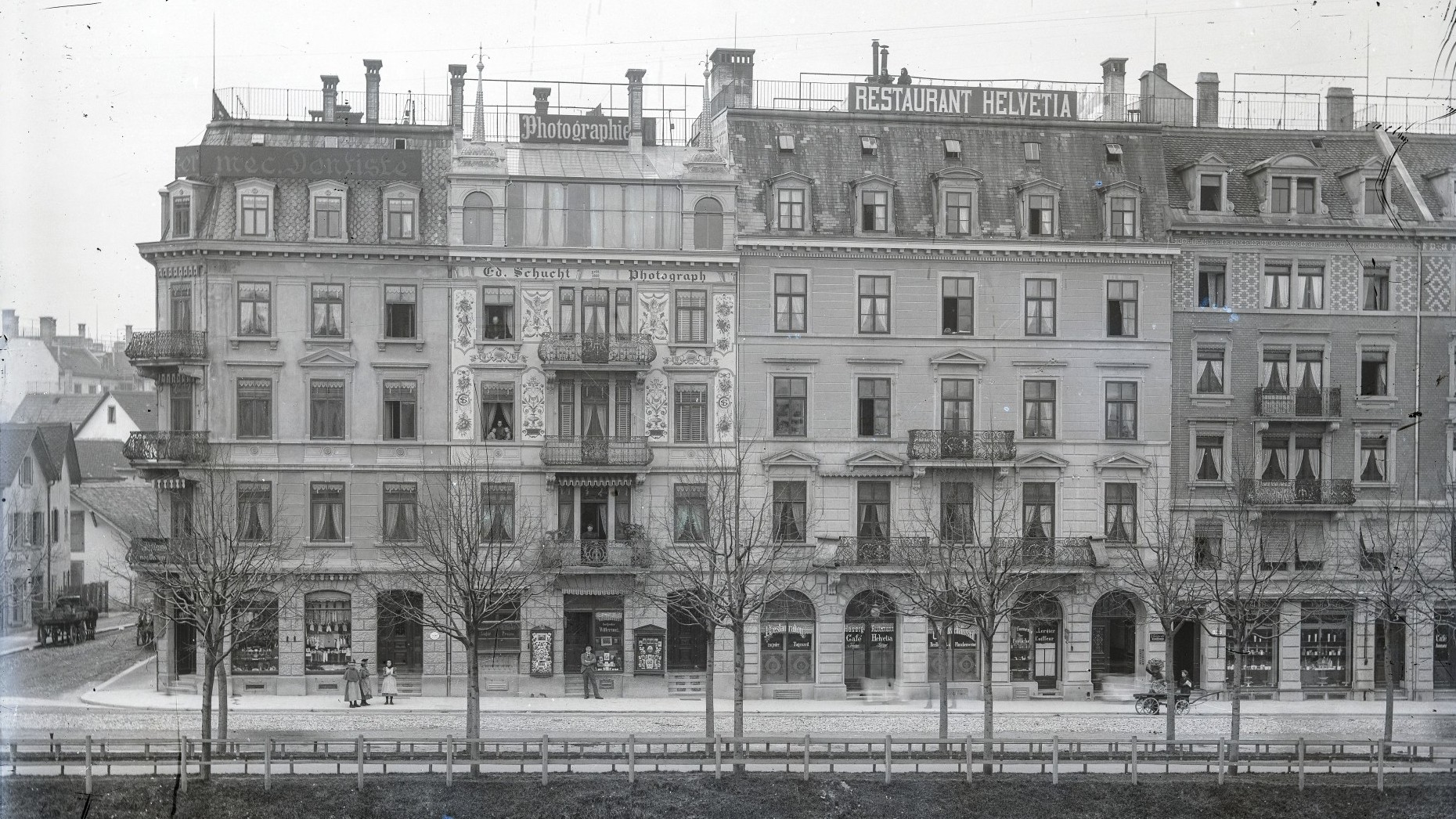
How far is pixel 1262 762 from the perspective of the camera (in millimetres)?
34562

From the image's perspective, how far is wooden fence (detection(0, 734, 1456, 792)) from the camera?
32.1 meters

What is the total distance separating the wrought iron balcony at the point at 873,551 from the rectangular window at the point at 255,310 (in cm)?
1960

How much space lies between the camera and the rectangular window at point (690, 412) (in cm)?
4694

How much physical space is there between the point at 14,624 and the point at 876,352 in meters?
32.9

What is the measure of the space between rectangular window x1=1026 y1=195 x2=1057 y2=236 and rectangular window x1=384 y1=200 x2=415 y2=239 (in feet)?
66.8

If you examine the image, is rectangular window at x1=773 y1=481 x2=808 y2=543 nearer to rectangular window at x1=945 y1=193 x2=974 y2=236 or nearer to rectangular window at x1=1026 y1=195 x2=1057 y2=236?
rectangular window at x1=945 y1=193 x2=974 y2=236

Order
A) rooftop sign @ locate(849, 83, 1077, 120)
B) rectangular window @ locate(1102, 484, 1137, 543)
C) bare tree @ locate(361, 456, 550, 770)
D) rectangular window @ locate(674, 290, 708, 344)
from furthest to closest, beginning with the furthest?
rooftop sign @ locate(849, 83, 1077, 120)
rectangular window @ locate(1102, 484, 1137, 543)
rectangular window @ locate(674, 290, 708, 344)
bare tree @ locate(361, 456, 550, 770)

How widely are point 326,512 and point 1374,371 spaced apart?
35.4 meters

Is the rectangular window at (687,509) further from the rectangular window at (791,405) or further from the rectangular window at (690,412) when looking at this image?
the rectangular window at (791,405)

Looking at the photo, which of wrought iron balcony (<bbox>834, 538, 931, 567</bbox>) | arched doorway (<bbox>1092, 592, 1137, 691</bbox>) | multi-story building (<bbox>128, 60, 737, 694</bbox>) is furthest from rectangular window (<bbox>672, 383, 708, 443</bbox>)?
arched doorway (<bbox>1092, 592, 1137, 691</bbox>)

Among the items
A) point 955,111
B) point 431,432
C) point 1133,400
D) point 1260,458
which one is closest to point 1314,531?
point 1260,458

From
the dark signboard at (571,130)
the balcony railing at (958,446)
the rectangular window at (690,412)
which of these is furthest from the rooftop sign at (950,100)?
the rectangular window at (690,412)

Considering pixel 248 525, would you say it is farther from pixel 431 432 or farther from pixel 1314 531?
pixel 1314 531

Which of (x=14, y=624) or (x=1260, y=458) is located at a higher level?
(x=1260, y=458)
